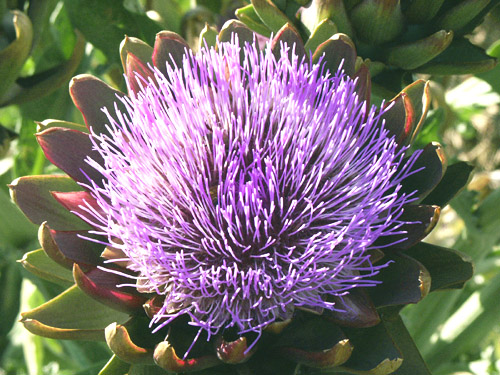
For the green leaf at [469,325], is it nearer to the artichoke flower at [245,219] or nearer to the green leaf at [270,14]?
the artichoke flower at [245,219]

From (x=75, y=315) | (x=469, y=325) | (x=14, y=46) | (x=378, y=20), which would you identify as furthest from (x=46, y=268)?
(x=469, y=325)

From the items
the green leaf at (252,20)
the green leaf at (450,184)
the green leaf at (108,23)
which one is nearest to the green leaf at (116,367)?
the green leaf at (450,184)

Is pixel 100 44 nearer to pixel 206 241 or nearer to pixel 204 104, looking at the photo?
pixel 204 104

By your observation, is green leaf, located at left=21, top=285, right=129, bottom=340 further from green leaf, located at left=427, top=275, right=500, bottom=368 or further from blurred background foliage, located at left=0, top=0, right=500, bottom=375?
green leaf, located at left=427, top=275, right=500, bottom=368

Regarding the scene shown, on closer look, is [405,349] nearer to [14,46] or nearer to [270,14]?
[270,14]

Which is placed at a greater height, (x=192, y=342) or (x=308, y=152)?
(x=308, y=152)

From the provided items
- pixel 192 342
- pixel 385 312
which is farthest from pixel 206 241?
pixel 385 312

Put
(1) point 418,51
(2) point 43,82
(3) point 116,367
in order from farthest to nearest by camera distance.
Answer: (2) point 43,82 → (1) point 418,51 → (3) point 116,367
